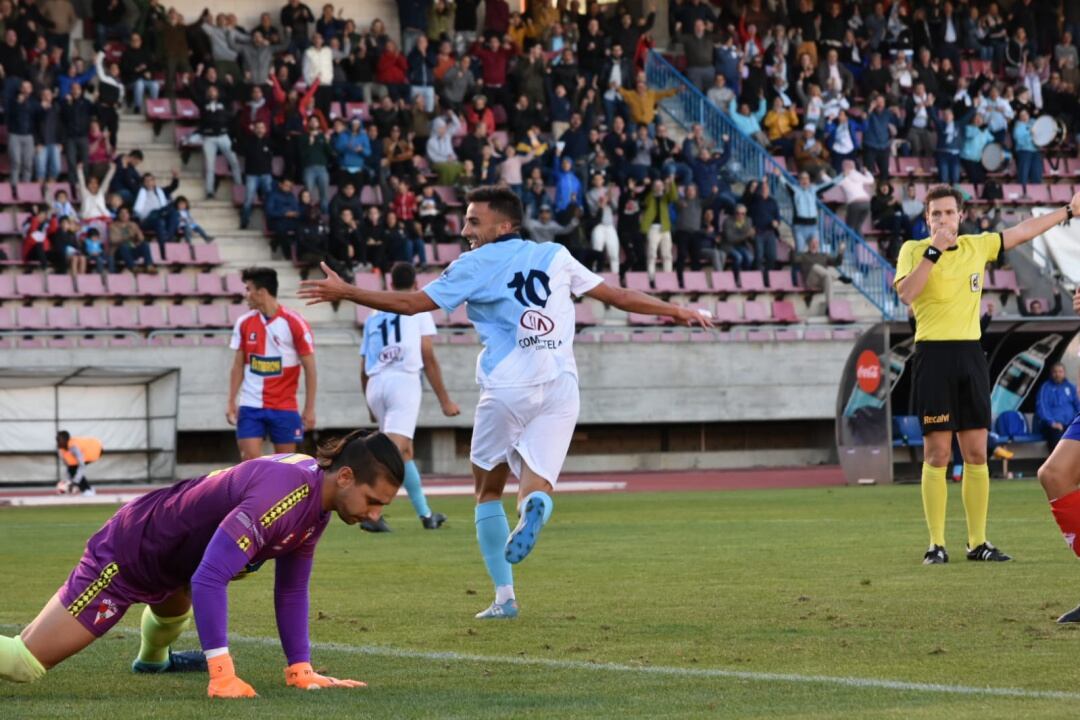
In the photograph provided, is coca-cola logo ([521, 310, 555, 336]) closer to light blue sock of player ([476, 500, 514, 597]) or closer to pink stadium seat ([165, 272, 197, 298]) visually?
light blue sock of player ([476, 500, 514, 597])

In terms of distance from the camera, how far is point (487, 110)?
31.6 m

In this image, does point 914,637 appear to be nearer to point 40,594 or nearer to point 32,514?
point 40,594

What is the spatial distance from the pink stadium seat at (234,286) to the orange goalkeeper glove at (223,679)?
72.4ft

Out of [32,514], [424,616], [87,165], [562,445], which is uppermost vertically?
[87,165]

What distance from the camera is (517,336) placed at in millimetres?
9070

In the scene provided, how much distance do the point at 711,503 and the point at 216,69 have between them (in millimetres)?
14562

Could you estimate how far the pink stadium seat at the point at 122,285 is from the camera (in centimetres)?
2719

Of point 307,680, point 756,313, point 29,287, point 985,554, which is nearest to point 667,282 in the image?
point 756,313

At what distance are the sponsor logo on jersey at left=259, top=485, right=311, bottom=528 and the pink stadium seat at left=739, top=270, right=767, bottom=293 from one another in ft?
80.9

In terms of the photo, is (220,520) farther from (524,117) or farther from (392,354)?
(524,117)

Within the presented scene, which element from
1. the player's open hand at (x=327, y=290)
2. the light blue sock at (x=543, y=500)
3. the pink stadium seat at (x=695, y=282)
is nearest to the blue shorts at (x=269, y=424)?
the light blue sock at (x=543, y=500)

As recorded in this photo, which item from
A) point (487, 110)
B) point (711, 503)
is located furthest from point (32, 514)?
point (487, 110)

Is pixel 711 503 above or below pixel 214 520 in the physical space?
below

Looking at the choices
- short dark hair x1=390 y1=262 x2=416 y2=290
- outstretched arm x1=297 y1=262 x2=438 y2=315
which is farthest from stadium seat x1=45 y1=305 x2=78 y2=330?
outstretched arm x1=297 y1=262 x2=438 y2=315
